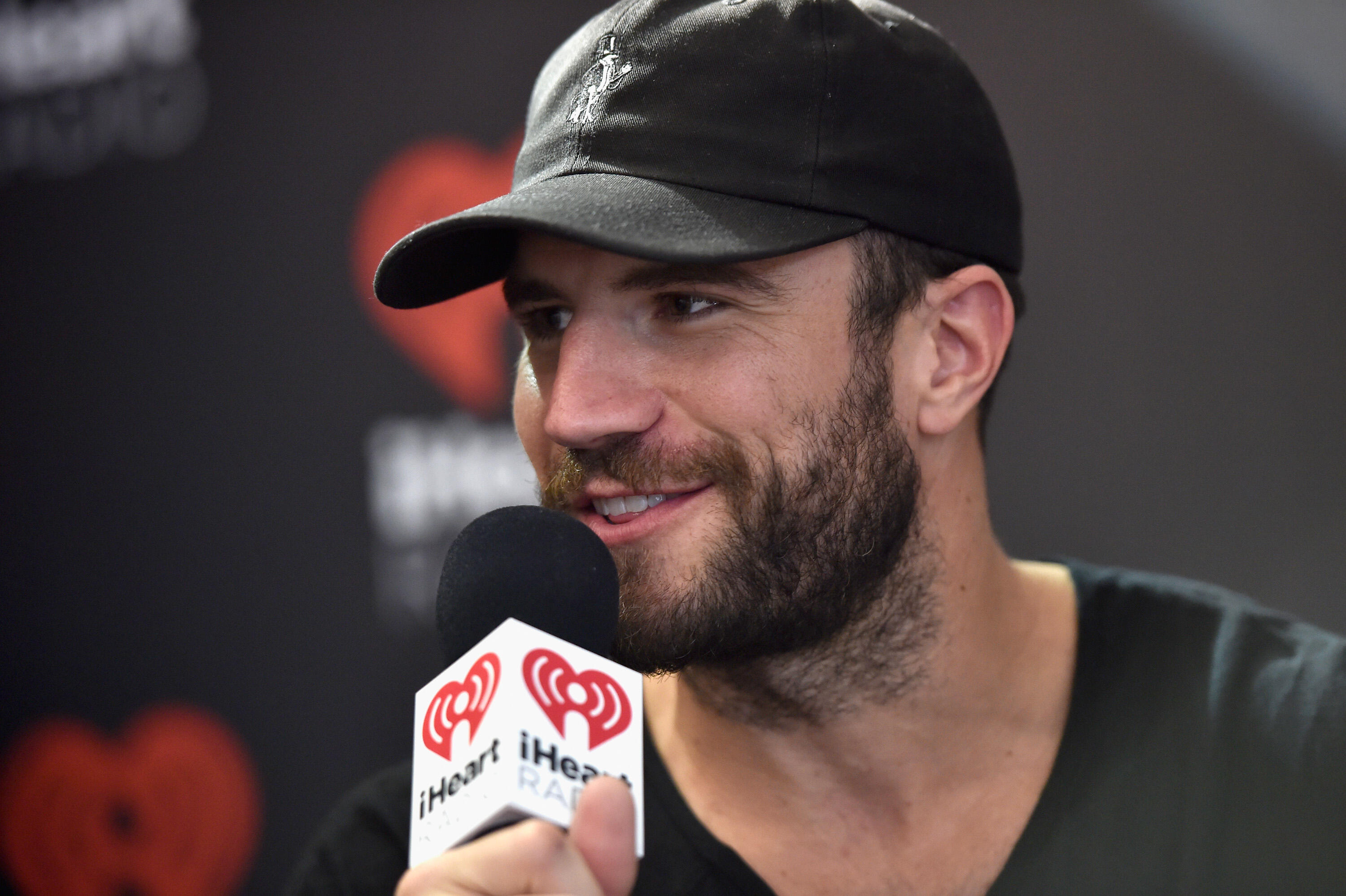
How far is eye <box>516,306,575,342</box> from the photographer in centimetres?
118

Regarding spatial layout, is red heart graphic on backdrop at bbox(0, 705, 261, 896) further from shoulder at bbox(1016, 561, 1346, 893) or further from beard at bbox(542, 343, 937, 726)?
shoulder at bbox(1016, 561, 1346, 893)

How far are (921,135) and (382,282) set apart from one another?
0.54m

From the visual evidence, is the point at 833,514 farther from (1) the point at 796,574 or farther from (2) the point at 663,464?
(2) the point at 663,464

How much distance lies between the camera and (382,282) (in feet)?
3.83

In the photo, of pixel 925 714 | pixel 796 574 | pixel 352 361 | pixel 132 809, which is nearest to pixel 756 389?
pixel 796 574

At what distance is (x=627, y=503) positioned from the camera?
1095 millimetres

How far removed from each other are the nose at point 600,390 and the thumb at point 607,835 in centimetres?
48

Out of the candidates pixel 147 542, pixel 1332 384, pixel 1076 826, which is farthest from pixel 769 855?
pixel 147 542

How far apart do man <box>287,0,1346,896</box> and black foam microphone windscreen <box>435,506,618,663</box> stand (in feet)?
0.68

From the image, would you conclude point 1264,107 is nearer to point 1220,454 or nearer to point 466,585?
point 1220,454

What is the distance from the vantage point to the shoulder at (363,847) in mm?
1316

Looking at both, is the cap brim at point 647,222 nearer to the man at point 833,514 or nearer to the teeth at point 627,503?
the man at point 833,514

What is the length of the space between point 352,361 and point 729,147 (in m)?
1.21

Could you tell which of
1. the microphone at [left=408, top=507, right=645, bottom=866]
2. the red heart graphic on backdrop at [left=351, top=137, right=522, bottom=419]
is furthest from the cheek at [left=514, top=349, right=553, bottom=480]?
the red heart graphic on backdrop at [left=351, top=137, right=522, bottom=419]
